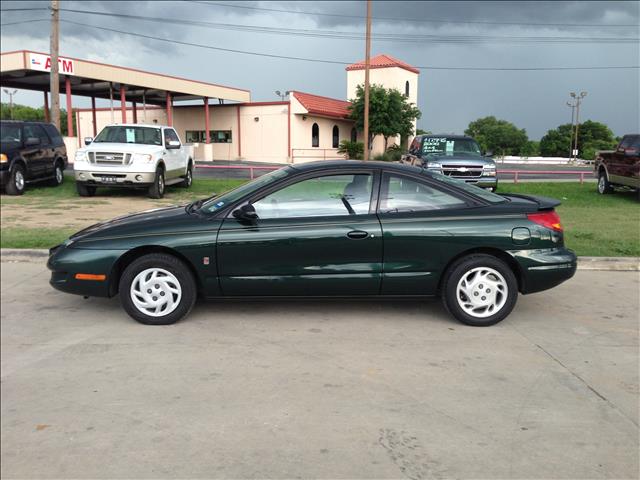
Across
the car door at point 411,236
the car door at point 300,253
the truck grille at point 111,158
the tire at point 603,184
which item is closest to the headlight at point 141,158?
the truck grille at point 111,158

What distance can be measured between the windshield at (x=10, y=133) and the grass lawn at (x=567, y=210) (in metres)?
1.37

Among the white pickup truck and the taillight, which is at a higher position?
the white pickup truck

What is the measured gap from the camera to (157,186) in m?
14.4

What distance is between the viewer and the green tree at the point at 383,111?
43.5 m

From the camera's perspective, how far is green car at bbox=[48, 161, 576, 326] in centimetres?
524

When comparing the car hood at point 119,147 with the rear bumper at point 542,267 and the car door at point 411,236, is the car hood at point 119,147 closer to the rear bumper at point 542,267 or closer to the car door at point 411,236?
the car door at point 411,236

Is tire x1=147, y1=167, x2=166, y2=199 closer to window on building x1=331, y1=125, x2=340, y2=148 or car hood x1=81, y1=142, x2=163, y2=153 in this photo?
car hood x1=81, y1=142, x2=163, y2=153

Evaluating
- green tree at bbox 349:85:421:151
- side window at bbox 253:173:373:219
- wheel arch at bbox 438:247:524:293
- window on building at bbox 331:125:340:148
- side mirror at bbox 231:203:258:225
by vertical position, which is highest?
green tree at bbox 349:85:421:151

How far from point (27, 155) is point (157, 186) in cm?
352

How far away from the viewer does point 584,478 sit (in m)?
3.03

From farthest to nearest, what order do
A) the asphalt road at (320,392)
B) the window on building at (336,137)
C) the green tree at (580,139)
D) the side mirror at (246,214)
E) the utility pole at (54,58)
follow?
the green tree at (580,139)
the window on building at (336,137)
the utility pole at (54,58)
the side mirror at (246,214)
the asphalt road at (320,392)

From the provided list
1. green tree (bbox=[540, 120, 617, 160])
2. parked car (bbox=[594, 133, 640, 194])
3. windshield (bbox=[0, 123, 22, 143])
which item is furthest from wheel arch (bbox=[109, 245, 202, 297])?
green tree (bbox=[540, 120, 617, 160])

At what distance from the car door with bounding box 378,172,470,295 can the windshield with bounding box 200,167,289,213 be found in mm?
1021

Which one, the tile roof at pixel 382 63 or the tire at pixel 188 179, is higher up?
the tile roof at pixel 382 63
